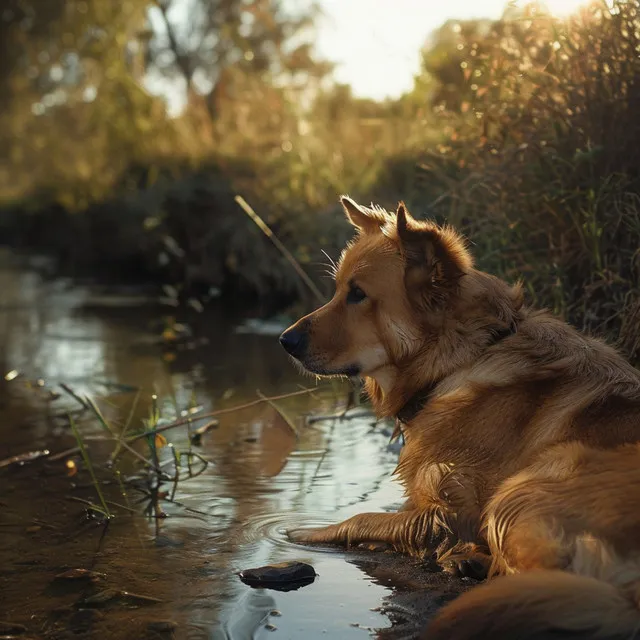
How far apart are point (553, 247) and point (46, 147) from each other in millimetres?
64155

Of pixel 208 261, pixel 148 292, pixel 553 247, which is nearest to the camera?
pixel 553 247

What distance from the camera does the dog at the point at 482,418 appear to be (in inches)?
131

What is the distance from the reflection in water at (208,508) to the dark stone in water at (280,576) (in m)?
0.06

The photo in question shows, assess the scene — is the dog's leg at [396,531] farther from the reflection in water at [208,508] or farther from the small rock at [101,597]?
the small rock at [101,597]

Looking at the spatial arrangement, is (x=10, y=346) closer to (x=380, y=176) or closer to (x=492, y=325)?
(x=380, y=176)

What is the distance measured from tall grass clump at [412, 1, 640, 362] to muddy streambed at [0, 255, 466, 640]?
5.21ft

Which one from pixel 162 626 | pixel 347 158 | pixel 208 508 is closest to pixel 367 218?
pixel 208 508

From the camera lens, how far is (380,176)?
38.5 feet

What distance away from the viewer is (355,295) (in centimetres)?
460

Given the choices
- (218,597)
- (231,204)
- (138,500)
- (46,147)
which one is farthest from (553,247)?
(46,147)

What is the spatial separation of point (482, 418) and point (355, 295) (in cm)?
87

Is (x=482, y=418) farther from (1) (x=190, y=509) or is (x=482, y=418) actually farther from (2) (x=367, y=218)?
(1) (x=190, y=509)

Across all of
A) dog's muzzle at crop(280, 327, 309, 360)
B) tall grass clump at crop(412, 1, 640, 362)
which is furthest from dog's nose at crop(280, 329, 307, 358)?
tall grass clump at crop(412, 1, 640, 362)

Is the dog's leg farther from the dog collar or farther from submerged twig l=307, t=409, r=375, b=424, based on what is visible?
submerged twig l=307, t=409, r=375, b=424
